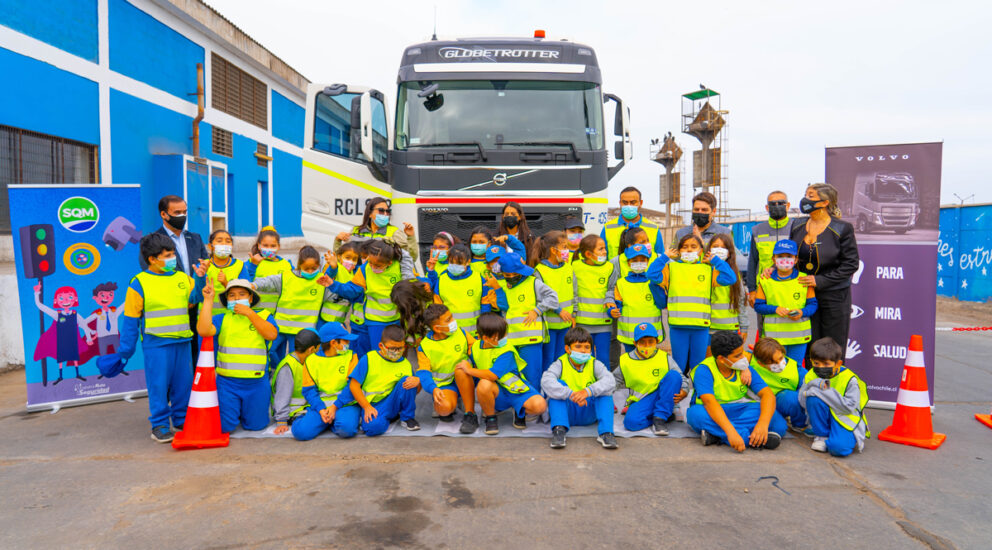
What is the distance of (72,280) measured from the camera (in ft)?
18.2

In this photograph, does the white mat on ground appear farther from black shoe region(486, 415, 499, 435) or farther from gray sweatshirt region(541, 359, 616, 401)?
gray sweatshirt region(541, 359, 616, 401)

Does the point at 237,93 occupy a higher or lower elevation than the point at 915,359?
higher

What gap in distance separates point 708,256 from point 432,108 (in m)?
3.52

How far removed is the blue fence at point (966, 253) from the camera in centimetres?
1170

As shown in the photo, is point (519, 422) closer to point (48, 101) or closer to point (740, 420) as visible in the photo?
point (740, 420)

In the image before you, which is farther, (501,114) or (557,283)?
(501,114)

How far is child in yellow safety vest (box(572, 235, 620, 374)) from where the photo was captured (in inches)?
212

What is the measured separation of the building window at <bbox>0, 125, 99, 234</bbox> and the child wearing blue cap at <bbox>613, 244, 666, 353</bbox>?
1143 centimetres

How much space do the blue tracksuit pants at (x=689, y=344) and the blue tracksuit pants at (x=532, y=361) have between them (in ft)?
3.59

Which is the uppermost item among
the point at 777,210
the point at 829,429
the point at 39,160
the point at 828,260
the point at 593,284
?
the point at 39,160

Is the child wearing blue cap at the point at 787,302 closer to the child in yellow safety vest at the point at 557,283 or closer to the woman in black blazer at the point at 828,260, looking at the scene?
the woman in black blazer at the point at 828,260

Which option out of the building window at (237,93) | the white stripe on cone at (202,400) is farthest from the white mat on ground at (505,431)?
the building window at (237,93)

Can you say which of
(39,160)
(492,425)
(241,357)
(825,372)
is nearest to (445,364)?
(492,425)

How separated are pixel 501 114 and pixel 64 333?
467 cm
